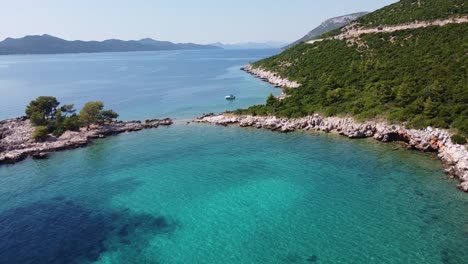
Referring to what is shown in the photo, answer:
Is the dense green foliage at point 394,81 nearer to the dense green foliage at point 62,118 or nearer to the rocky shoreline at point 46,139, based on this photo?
the rocky shoreline at point 46,139

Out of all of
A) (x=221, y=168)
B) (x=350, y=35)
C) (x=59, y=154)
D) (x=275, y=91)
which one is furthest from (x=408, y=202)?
(x=350, y=35)

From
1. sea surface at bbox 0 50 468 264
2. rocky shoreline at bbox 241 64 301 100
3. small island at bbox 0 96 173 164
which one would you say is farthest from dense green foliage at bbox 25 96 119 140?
rocky shoreline at bbox 241 64 301 100

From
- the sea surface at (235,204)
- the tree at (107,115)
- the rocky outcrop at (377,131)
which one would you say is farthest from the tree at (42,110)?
the rocky outcrop at (377,131)

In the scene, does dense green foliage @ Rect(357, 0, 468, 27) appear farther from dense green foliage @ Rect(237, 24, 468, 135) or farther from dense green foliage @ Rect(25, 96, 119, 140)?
dense green foliage @ Rect(25, 96, 119, 140)

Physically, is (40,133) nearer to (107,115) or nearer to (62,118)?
(62,118)

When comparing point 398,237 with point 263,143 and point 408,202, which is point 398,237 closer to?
point 408,202

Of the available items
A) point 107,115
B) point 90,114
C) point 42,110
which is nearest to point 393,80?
point 107,115

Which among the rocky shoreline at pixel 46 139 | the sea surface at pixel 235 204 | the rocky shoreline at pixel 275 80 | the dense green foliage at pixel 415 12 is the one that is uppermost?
the dense green foliage at pixel 415 12
